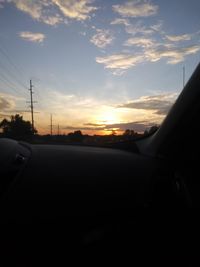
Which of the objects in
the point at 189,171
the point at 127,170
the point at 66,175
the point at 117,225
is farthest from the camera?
the point at 189,171

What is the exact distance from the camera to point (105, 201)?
219 cm

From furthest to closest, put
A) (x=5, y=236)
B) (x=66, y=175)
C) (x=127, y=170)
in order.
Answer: (x=127, y=170), (x=66, y=175), (x=5, y=236)

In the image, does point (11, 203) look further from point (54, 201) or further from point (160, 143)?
point (160, 143)

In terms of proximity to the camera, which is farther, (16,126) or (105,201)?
(16,126)

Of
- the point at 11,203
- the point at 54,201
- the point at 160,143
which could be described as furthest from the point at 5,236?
the point at 160,143

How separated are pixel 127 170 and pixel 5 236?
3.05 feet

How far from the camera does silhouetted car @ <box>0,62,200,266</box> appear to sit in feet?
6.67

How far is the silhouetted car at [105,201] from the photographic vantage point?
203cm

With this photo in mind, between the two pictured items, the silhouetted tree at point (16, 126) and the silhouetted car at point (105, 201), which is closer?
the silhouetted car at point (105, 201)

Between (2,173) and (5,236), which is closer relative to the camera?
(5,236)

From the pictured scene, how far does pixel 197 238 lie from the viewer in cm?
243

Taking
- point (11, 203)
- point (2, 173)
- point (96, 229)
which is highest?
point (2, 173)

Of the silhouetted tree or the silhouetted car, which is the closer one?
the silhouetted car

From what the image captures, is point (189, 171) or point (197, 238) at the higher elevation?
point (189, 171)
